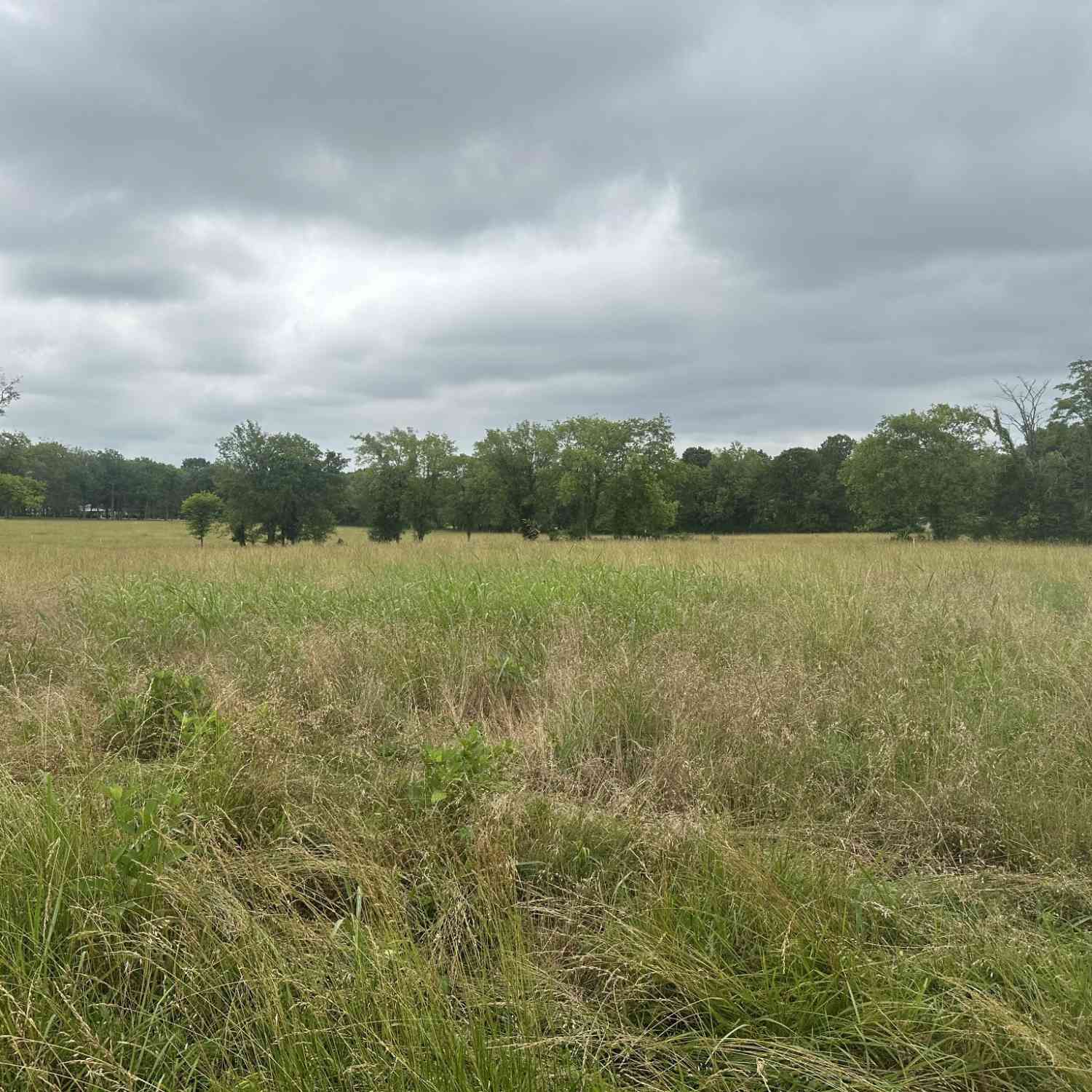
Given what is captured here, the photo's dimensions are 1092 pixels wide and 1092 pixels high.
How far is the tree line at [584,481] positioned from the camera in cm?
3616

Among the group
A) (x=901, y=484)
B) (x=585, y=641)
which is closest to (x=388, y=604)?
(x=585, y=641)

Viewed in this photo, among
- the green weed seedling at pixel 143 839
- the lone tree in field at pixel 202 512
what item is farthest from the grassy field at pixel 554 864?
the lone tree in field at pixel 202 512

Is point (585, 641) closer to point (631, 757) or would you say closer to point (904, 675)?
point (631, 757)

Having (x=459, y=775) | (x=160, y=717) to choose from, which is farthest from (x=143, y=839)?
(x=160, y=717)

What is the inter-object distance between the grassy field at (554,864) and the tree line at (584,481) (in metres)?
32.0

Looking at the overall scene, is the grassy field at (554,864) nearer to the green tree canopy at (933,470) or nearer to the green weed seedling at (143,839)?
the green weed seedling at (143,839)

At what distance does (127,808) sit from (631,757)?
2.59m

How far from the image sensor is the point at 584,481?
150ft

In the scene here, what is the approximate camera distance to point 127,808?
2.48m

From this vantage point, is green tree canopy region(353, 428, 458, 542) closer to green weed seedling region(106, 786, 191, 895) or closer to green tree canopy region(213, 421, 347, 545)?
green tree canopy region(213, 421, 347, 545)

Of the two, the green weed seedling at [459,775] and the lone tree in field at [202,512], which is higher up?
the lone tree in field at [202,512]

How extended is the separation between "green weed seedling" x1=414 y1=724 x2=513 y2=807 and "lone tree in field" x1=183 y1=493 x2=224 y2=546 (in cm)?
4236

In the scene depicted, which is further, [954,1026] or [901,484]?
[901,484]

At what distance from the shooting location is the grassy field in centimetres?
175
